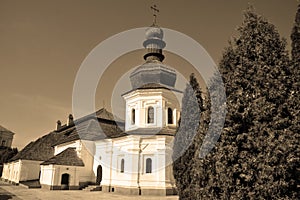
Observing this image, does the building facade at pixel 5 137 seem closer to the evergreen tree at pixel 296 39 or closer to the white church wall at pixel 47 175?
the white church wall at pixel 47 175

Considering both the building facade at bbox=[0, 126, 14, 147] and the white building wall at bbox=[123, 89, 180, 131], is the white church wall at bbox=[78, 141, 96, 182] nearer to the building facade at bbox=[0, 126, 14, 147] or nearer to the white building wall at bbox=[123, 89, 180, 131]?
the white building wall at bbox=[123, 89, 180, 131]

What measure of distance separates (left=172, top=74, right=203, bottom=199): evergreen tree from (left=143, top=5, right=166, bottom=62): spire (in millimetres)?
15968

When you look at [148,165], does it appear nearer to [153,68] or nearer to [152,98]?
[152,98]

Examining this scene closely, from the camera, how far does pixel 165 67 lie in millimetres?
26266

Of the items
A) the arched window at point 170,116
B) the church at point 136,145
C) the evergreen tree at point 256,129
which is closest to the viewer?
the evergreen tree at point 256,129

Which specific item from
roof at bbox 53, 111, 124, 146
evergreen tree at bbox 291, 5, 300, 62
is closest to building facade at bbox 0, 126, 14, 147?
roof at bbox 53, 111, 124, 146

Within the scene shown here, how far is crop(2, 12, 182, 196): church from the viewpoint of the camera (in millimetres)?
22172

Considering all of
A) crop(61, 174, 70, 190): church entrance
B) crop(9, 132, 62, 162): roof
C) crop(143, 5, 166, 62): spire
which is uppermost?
crop(143, 5, 166, 62): spire

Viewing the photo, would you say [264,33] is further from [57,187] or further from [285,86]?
[57,187]

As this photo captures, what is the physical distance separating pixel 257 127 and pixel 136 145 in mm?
16884

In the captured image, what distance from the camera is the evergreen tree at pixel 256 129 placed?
6.39 m

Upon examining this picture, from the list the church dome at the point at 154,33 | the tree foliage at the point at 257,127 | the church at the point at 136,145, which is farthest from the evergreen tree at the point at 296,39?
the church dome at the point at 154,33

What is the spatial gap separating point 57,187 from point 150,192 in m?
10.9

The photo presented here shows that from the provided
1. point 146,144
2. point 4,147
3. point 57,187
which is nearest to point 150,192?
point 146,144
